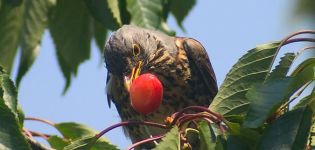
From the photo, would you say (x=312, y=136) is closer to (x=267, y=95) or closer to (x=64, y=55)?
(x=267, y=95)

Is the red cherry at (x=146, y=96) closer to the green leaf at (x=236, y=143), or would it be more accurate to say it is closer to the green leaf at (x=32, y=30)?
the green leaf at (x=236, y=143)

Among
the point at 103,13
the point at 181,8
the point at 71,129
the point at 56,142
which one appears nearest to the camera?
the point at 56,142

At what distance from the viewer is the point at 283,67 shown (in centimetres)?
338

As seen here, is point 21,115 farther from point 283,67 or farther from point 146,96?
point 283,67

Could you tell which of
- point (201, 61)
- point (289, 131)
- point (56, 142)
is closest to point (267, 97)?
point (289, 131)

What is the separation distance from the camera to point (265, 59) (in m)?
3.46

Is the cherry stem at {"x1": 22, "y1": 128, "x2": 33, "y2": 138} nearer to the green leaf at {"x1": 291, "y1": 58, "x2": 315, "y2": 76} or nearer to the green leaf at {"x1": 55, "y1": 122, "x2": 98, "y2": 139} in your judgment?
the green leaf at {"x1": 55, "y1": 122, "x2": 98, "y2": 139}

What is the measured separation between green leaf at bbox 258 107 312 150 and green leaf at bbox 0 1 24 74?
7.59 ft

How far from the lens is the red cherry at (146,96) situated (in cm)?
388

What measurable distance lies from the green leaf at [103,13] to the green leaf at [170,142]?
68.2 inches

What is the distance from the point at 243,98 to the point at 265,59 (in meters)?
0.18

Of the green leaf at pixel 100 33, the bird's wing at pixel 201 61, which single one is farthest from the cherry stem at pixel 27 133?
the bird's wing at pixel 201 61

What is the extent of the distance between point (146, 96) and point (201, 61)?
242 cm

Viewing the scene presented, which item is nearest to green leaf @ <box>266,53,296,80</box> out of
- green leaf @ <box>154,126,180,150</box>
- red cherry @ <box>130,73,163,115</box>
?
green leaf @ <box>154,126,180,150</box>
